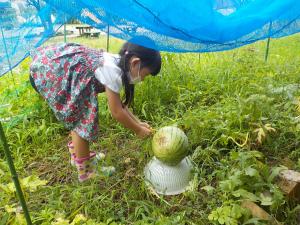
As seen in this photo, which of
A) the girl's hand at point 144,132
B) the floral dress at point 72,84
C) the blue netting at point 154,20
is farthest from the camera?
the girl's hand at point 144,132

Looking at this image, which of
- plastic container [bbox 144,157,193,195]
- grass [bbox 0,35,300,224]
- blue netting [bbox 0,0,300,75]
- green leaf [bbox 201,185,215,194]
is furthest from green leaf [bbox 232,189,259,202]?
blue netting [bbox 0,0,300,75]

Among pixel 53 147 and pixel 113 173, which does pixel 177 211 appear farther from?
pixel 53 147

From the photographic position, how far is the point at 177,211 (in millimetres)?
2039

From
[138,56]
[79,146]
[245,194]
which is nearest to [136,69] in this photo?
[138,56]

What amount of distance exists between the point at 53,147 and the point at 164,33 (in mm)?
1668

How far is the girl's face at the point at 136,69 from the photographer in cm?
217

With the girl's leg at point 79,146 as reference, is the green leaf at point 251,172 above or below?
above

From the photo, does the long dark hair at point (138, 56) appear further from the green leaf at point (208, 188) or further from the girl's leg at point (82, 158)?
the green leaf at point (208, 188)

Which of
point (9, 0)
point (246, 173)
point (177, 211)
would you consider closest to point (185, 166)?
point (177, 211)

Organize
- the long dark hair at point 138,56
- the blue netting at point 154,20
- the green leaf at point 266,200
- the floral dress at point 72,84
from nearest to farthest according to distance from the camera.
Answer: the blue netting at point 154,20 → the green leaf at point 266,200 → the long dark hair at point 138,56 → the floral dress at point 72,84

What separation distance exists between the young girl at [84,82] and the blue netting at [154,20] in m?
0.46

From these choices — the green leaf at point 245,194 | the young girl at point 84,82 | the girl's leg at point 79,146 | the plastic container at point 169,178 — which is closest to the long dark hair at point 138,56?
the young girl at point 84,82

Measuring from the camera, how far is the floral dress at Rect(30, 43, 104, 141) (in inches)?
91.6

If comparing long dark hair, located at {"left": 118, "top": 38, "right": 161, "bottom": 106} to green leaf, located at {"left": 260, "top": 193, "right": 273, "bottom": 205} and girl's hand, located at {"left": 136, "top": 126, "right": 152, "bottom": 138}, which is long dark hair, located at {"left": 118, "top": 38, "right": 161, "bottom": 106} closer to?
girl's hand, located at {"left": 136, "top": 126, "right": 152, "bottom": 138}
